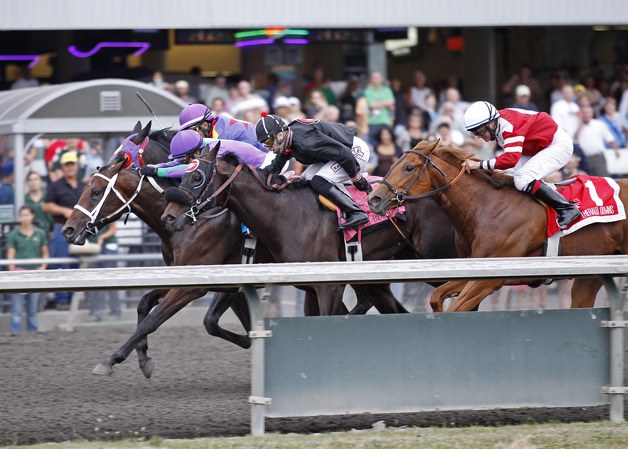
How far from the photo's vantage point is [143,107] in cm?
1295

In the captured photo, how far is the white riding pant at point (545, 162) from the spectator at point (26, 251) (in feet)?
16.8

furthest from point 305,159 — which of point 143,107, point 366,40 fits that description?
point 366,40

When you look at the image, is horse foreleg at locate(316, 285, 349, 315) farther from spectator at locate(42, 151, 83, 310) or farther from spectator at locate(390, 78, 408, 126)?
spectator at locate(390, 78, 408, 126)

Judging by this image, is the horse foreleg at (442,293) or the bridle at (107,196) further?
the bridle at (107,196)

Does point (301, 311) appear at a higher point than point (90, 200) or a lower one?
lower

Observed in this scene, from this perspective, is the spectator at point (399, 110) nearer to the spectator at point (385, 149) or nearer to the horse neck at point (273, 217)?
the spectator at point (385, 149)

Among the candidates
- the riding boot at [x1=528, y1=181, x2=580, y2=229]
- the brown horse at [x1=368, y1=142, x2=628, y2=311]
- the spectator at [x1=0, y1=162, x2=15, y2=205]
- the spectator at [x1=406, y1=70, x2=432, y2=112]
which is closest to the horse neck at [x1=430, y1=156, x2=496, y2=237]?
the brown horse at [x1=368, y1=142, x2=628, y2=311]

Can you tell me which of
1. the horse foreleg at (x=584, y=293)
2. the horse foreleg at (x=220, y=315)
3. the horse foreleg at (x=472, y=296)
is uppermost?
the horse foreleg at (x=472, y=296)

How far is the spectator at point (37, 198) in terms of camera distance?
477 inches

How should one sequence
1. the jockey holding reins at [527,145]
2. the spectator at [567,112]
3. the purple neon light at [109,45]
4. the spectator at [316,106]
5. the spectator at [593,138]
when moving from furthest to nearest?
the purple neon light at [109,45], the spectator at [567,112], the spectator at [593,138], the spectator at [316,106], the jockey holding reins at [527,145]

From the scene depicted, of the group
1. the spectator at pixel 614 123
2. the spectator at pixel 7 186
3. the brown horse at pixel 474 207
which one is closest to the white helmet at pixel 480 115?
the brown horse at pixel 474 207

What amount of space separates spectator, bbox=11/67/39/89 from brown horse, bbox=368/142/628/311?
8.96 m

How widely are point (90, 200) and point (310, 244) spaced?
1.67 metres

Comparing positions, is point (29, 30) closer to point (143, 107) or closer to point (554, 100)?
point (143, 107)
